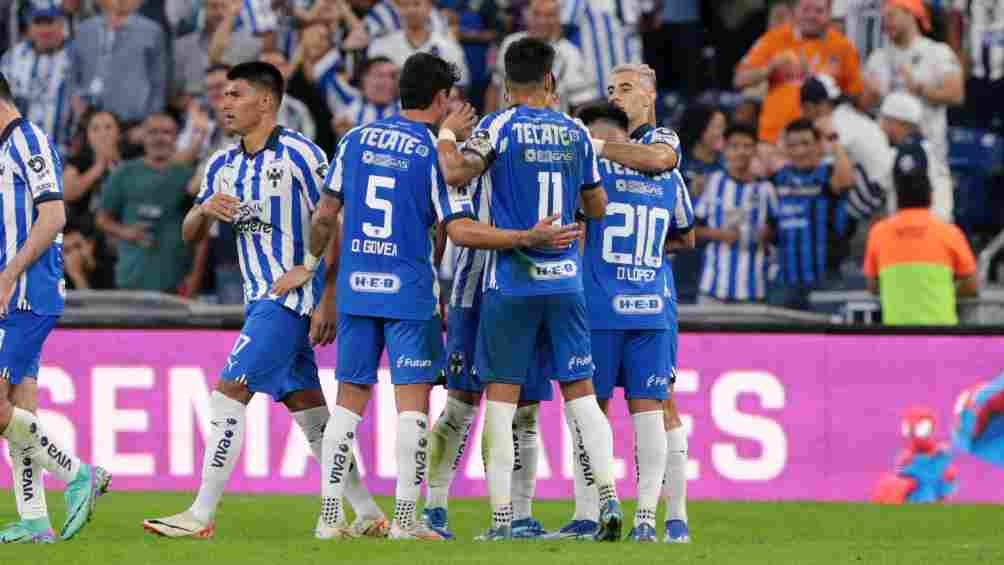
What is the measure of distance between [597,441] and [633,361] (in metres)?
0.62

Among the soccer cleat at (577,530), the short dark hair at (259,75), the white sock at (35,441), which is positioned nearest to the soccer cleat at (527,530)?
the soccer cleat at (577,530)

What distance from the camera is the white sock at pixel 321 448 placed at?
10352 millimetres

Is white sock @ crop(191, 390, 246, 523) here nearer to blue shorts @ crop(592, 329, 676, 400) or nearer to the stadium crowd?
blue shorts @ crop(592, 329, 676, 400)

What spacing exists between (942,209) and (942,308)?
1974 millimetres

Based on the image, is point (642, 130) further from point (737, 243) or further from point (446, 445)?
point (737, 243)

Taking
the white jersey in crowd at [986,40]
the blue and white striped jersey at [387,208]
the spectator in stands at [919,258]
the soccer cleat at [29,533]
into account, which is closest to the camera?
the blue and white striped jersey at [387,208]

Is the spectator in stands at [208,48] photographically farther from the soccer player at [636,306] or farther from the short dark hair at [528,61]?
the short dark hair at [528,61]

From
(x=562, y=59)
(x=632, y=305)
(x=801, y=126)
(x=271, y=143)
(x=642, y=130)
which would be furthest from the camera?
(x=562, y=59)

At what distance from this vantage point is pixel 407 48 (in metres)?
17.2

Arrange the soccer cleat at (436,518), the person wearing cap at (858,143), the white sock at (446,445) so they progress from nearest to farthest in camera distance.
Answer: the soccer cleat at (436,518), the white sock at (446,445), the person wearing cap at (858,143)

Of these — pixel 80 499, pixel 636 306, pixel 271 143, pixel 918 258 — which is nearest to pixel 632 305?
pixel 636 306

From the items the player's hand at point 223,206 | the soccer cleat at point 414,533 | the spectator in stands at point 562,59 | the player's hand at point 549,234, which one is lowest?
the soccer cleat at point 414,533

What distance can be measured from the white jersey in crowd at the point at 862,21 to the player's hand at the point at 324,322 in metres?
8.93

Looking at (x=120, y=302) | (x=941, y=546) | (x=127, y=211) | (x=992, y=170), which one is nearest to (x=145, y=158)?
(x=127, y=211)
